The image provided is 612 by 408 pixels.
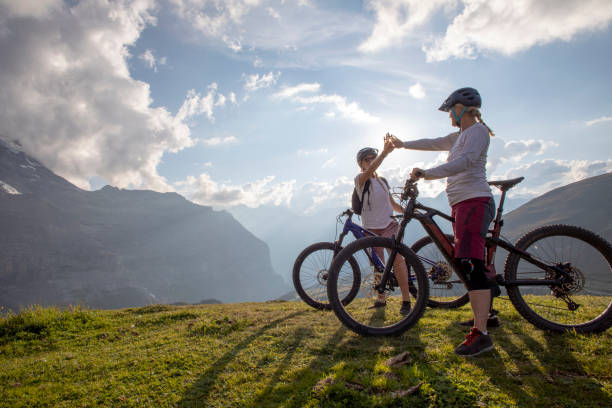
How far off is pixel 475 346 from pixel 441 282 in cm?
193

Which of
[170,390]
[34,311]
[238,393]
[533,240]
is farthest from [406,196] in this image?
[34,311]

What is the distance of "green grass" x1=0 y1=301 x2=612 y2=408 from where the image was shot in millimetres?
2752

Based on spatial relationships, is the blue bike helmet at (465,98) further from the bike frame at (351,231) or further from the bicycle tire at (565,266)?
the bike frame at (351,231)

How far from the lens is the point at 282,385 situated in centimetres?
310

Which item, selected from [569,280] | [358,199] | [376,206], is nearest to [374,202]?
[376,206]

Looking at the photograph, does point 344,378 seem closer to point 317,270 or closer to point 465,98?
point 465,98

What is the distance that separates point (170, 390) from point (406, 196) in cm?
396

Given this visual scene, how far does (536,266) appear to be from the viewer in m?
4.40

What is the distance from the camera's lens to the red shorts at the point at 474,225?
3.94m

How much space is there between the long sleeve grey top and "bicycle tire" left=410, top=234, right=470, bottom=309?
1.15 m

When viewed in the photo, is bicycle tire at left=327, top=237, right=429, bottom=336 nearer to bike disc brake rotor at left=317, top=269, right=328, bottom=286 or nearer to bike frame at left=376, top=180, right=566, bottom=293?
bike frame at left=376, top=180, right=566, bottom=293

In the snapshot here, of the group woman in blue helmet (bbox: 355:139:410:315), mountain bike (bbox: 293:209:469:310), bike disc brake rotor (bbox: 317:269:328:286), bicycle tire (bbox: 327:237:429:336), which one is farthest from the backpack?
bicycle tire (bbox: 327:237:429:336)

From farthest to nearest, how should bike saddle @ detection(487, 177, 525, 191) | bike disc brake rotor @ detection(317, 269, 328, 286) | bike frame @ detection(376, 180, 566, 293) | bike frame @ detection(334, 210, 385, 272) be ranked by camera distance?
bike disc brake rotor @ detection(317, 269, 328, 286) → bike frame @ detection(334, 210, 385, 272) → bike saddle @ detection(487, 177, 525, 191) → bike frame @ detection(376, 180, 566, 293)

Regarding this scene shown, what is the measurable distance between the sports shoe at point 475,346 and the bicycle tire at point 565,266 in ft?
4.01
